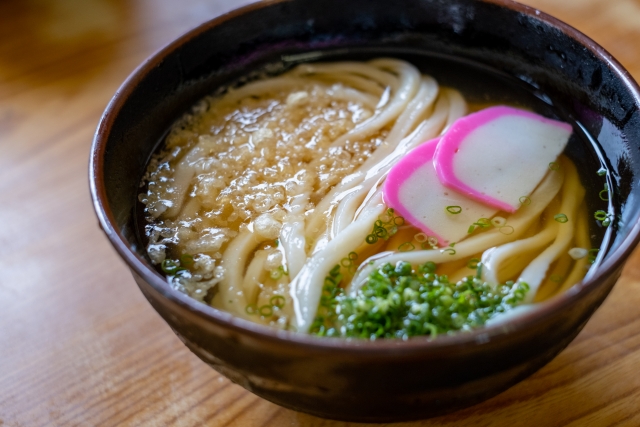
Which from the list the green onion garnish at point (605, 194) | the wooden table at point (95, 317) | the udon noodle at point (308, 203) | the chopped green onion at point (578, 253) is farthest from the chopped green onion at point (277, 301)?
the green onion garnish at point (605, 194)

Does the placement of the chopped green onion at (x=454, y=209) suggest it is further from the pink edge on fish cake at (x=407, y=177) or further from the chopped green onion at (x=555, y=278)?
the chopped green onion at (x=555, y=278)

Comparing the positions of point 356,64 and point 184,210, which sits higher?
point 356,64

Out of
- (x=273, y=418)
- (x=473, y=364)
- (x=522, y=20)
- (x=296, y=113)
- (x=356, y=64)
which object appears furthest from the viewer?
(x=356, y=64)

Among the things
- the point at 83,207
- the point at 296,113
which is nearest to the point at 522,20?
the point at 296,113

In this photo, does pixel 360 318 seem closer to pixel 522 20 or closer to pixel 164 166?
pixel 164 166

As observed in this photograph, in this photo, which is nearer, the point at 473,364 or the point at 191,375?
the point at 473,364

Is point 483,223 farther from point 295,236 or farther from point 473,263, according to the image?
point 295,236
